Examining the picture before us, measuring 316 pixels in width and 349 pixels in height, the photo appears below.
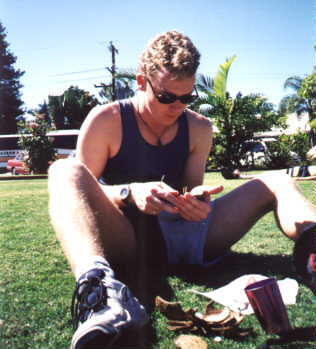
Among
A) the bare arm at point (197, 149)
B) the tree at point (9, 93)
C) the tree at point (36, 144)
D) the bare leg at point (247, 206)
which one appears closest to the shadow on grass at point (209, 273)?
the bare leg at point (247, 206)

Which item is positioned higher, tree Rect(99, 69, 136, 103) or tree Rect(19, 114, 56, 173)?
tree Rect(99, 69, 136, 103)

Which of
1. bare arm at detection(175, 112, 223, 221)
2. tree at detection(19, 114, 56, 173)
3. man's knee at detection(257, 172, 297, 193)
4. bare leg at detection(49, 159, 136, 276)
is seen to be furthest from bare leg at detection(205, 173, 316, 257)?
tree at detection(19, 114, 56, 173)

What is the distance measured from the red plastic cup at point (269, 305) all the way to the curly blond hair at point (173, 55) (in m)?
1.26

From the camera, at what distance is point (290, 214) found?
6.58 ft

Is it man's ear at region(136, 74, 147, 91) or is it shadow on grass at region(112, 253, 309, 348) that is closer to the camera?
shadow on grass at region(112, 253, 309, 348)

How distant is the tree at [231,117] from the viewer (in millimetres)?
14505

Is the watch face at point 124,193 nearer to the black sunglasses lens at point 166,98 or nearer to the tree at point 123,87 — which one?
the black sunglasses lens at point 166,98

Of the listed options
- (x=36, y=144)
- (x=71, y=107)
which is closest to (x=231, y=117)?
(x=36, y=144)

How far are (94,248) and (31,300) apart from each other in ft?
1.86

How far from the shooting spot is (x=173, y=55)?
2203mm

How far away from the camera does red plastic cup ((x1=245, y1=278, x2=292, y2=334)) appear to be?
4.59 ft

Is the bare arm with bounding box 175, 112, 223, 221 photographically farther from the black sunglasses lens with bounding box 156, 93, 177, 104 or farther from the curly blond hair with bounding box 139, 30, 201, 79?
the curly blond hair with bounding box 139, 30, 201, 79

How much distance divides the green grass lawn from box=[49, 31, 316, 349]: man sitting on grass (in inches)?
8.8

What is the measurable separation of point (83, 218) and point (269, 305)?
79 cm
